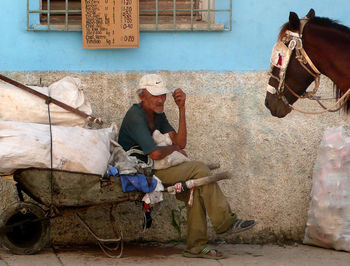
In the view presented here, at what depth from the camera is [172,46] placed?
235 inches

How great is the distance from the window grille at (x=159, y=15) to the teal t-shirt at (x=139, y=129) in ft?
2.94

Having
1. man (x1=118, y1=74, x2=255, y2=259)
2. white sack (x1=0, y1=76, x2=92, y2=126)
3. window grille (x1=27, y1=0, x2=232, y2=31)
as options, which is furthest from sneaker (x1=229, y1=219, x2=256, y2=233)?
window grille (x1=27, y1=0, x2=232, y2=31)

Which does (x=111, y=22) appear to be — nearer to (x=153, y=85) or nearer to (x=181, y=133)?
(x=153, y=85)

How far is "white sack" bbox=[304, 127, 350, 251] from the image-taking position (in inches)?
219

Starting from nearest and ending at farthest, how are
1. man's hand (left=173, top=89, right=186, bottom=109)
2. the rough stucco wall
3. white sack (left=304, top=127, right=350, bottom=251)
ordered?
man's hand (left=173, top=89, right=186, bottom=109) < white sack (left=304, top=127, right=350, bottom=251) < the rough stucco wall

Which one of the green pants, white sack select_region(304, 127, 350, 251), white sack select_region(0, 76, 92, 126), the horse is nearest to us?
the horse

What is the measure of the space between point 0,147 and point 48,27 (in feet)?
5.13

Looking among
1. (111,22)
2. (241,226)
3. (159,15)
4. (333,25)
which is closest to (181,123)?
(241,226)

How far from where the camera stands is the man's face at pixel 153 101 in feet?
17.4

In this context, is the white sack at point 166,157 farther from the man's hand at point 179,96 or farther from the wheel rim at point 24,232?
the wheel rim at point 24,232

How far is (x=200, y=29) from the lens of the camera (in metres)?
5.93

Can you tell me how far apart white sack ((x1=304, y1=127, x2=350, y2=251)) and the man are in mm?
828

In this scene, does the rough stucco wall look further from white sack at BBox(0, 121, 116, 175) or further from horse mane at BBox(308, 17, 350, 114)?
horse mane at BBox(308, 17, 350, 114)

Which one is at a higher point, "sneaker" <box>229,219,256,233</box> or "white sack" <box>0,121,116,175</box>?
"white sack" <box>0,121,116,175</box>
